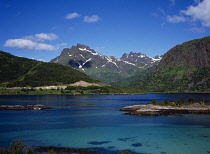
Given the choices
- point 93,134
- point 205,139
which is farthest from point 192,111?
point 93,134

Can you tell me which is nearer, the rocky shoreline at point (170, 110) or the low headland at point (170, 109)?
the rocky shoreline at point (170, 110)

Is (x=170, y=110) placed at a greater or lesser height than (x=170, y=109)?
lesser

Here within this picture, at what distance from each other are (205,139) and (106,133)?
1195 inches

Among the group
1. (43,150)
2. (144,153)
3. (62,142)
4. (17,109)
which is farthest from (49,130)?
(17,109)

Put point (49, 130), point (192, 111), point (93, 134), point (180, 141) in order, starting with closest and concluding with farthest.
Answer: point (180, 141)
point (93, 134)
point (49, 130)
point (192, 111)

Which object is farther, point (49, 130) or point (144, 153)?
point (49, 130)

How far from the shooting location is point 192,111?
137875mm

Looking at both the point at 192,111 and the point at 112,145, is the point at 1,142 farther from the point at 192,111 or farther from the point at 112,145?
the point at 192,111

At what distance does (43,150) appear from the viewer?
6044 cm

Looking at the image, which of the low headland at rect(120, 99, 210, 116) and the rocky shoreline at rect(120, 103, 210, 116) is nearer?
the rocky shoreline at rect(120, 103, 210, 116)

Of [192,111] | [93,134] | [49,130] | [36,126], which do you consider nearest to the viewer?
[93,134]

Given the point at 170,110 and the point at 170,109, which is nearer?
the point at 170,110

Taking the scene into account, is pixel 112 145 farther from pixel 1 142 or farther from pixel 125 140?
pixel 1 142

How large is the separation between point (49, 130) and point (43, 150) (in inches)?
1164
